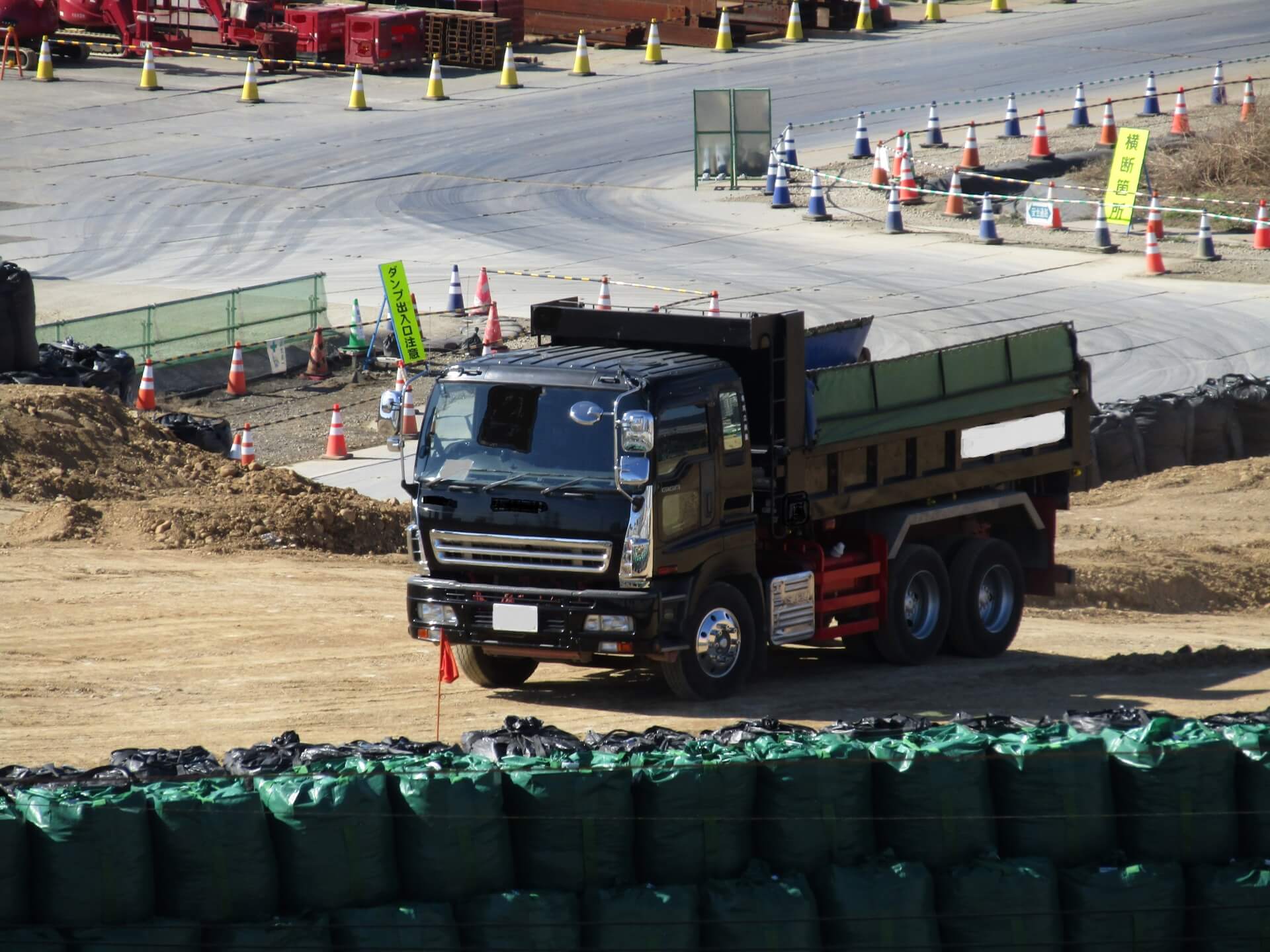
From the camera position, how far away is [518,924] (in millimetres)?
8773

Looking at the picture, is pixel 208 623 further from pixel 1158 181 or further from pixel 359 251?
pixel 1158 181

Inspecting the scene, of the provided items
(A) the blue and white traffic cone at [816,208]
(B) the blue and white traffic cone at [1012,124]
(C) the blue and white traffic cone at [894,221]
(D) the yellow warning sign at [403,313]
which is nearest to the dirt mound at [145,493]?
(D) the yellow warning sign at [403,313]

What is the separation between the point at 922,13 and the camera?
5381cm

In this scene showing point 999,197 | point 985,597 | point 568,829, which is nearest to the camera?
point 568,829

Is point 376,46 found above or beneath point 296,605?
above

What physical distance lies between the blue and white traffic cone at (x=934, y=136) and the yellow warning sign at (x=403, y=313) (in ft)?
57.6

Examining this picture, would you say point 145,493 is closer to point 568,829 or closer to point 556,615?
point 556,615

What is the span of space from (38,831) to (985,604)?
9.26 meters

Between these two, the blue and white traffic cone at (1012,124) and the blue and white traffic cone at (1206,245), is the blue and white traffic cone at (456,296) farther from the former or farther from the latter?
the blue and white traffic cone at (1012,124)

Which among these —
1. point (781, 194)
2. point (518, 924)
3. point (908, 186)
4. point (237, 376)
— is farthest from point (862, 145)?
point (518, 924)

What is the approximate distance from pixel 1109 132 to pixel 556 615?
1144 inches

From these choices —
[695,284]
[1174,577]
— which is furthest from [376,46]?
[1174,577]

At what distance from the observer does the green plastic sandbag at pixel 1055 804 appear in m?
9.55

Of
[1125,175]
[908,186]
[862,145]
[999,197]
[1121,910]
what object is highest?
[862,145]
